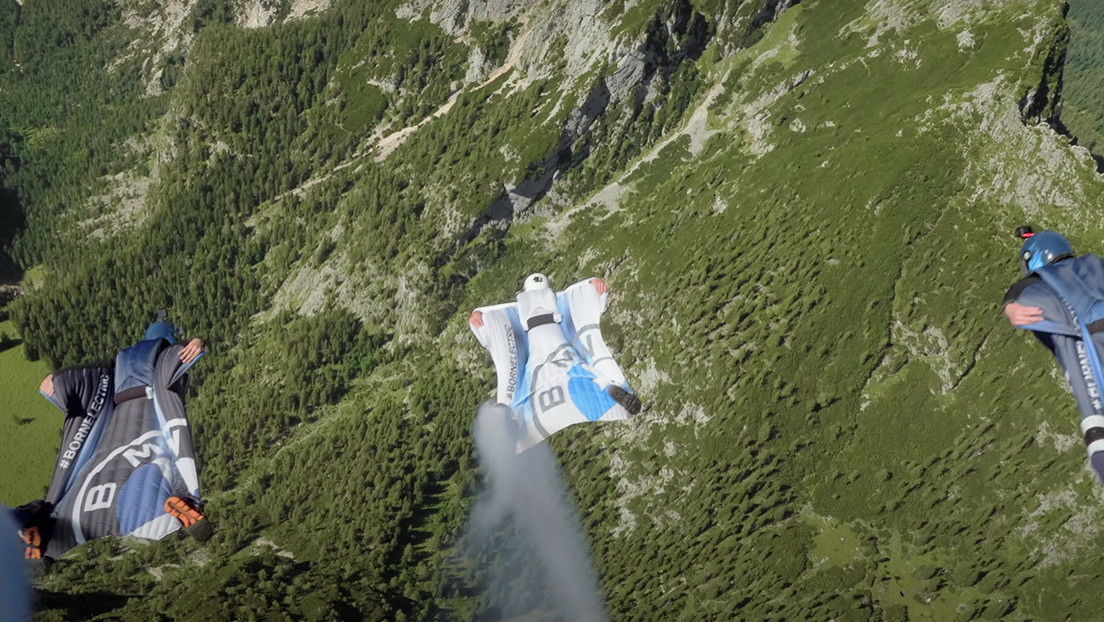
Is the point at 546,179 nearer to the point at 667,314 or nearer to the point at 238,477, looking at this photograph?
the point at 667,314

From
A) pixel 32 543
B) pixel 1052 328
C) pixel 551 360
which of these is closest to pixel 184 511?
pixel 32 543

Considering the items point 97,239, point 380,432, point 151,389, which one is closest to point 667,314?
point 380,432

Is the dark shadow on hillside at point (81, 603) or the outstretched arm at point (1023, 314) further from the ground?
the dark shadow on hillside at point (81, 603)

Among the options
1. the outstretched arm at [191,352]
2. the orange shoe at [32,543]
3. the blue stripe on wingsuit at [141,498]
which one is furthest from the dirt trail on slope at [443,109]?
the orange shoe at [32,543]

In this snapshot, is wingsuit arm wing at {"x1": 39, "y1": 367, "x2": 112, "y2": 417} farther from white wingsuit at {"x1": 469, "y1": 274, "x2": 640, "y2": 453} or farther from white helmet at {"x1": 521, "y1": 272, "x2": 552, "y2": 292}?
white helmet at {"x1": 521, "y1": 272, "x2": 552, "y2": 292}

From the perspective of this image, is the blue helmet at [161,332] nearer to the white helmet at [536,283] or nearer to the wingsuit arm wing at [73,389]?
the wingsuit arm wing at [73,389]

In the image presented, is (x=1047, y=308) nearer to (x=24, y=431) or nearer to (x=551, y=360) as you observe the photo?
(x=551, y=360)
